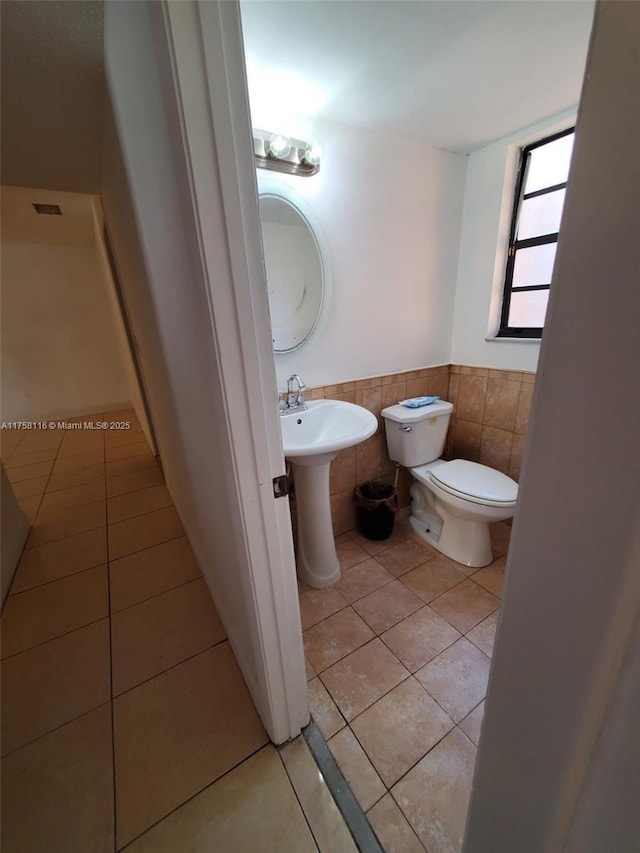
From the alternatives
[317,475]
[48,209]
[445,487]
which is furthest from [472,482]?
[48,209]

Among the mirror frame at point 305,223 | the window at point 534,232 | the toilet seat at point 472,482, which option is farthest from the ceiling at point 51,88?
the toilet seat at point 472,482

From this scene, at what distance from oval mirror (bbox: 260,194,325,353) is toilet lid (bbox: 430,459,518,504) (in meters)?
0.97

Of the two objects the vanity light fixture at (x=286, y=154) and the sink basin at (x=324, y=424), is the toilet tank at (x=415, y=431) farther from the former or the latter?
the vanity light fixture at (x=286, y=154)

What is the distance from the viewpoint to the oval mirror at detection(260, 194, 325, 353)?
1.39 m

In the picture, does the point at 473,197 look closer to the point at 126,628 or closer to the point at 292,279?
the point at 292,279

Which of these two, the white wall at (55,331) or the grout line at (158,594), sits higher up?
the white wall at (55,331)

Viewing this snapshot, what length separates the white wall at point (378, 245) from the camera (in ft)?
4.67

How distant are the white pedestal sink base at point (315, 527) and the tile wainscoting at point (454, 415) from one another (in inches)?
12.0

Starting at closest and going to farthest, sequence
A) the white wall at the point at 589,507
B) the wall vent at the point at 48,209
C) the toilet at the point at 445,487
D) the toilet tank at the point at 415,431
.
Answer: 1. the white wall at the point at 589,507
2. the toilet at the point at 445,487
3. the toilet tank at the point at 415,431
4. the wall vent at the point at 48,209

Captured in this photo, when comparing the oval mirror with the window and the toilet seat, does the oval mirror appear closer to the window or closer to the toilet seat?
the toilet seat

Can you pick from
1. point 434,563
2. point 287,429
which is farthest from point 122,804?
point 434,563

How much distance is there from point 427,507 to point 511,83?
6.14ft

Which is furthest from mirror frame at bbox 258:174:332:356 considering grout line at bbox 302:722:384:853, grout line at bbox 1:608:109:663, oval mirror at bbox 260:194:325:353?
grout line at bbox 1:608:109:663

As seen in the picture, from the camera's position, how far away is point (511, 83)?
118cm
